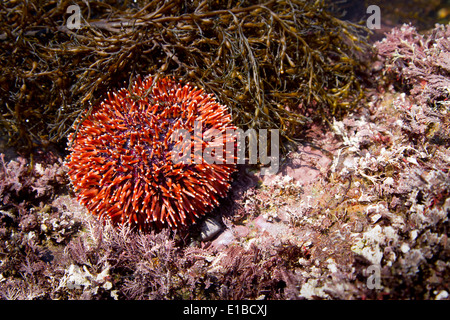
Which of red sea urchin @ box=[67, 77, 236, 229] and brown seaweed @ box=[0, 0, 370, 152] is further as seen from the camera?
brown seaweed @ box=[0, 0, 370, 152]

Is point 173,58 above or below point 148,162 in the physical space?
above

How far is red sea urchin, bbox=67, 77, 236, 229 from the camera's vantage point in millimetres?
2461

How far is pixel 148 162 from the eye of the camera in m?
2.48

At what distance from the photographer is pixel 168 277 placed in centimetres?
245

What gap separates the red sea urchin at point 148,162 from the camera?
2461mm

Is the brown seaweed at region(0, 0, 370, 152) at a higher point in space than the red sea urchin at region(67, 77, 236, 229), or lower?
higher

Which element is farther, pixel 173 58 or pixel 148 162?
pixel 173 58

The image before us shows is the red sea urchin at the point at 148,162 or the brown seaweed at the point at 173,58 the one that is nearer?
the red sea urchin at the point at 148,162

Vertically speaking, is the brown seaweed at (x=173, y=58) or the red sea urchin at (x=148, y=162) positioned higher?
the brown seaweed at (x=173, y=58)

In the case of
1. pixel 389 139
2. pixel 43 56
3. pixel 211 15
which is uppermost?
pixel 211 15

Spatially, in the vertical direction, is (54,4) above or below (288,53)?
above

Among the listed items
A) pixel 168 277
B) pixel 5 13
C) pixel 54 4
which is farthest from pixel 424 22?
pixel 5 13

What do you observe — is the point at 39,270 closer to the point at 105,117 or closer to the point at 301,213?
the point at 105,117
